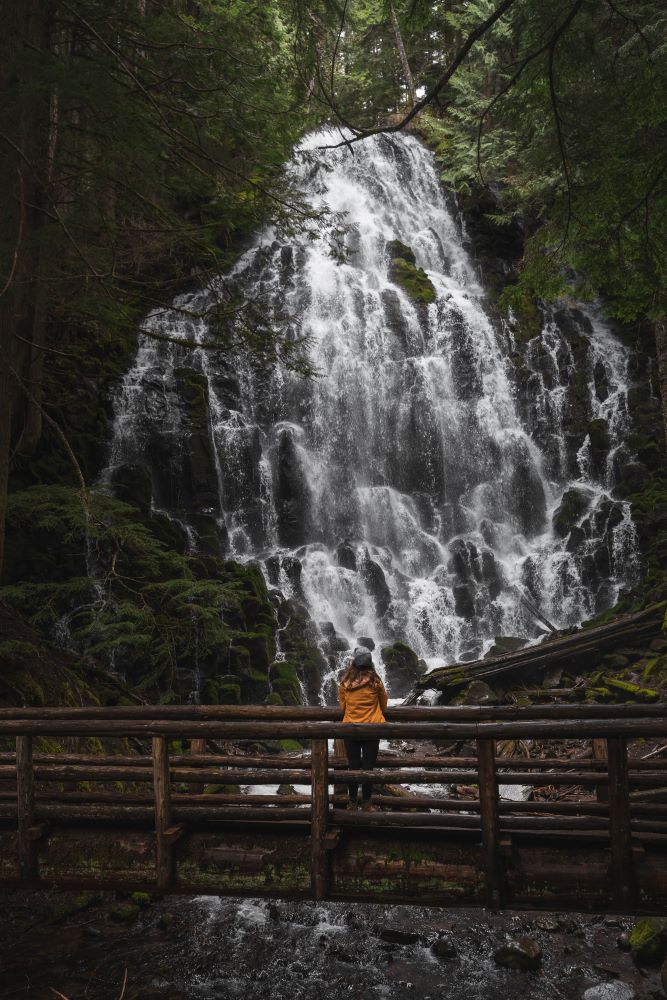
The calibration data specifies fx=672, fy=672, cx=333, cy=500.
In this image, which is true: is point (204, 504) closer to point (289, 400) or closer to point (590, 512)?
point (289, 400)

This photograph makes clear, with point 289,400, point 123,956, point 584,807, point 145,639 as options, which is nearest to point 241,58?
point 145,639

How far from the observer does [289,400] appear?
20031 millimetres

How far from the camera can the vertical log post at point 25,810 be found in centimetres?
472

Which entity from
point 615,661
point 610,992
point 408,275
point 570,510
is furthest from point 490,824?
point 408,275

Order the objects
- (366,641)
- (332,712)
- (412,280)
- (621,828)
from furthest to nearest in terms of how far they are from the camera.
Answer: (412,280) < (366,641) < (332,712) < (621,828)

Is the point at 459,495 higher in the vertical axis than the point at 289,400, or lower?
lower

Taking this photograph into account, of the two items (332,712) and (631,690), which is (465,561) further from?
(332,712)

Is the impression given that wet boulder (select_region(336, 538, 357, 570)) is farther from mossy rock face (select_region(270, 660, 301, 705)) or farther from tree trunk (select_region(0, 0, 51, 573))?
tree trunk (select_region(0, 0, 51, 573))

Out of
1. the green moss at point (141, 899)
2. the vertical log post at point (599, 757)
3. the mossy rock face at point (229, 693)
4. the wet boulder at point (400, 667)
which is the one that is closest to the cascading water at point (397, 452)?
the wet boulder at point (400, 667)

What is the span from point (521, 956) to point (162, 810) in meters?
3.78

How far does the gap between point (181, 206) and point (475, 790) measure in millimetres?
20662

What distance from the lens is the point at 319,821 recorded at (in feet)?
14.7

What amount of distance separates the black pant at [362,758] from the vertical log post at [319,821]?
0.54 m

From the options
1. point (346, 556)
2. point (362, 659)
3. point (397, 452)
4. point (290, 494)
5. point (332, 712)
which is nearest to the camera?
point (362, 659)
